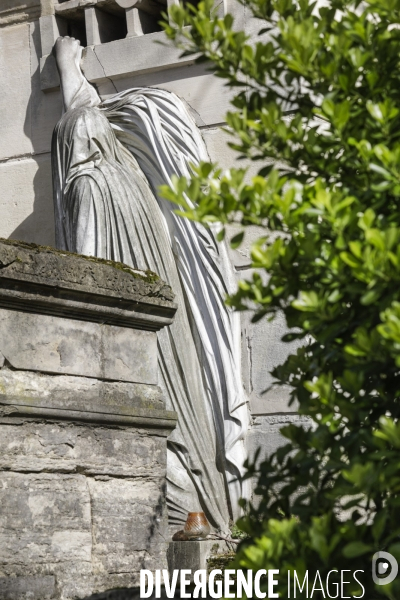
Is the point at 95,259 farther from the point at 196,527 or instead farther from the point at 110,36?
the point at 110,36

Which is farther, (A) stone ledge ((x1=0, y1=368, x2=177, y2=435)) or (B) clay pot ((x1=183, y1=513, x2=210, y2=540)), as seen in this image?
(B) clay pot ((x1=183, y1=513, x2=210, y2=540))

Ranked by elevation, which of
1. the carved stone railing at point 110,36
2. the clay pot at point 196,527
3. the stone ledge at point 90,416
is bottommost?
the clay pot at point 196,527

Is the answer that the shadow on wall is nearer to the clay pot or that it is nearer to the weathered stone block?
the clay pot

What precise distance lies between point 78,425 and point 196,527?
144cm

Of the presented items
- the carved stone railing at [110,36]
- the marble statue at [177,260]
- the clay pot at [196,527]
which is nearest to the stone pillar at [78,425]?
the clay pot at [196,527]

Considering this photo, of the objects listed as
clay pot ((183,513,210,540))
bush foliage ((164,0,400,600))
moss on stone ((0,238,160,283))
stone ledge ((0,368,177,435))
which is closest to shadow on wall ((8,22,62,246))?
clay pot ((183,513,210,540))

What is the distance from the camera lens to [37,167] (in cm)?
671

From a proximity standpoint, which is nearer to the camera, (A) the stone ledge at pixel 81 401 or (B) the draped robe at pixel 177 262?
(A) the stone ledge at pixel 81 401

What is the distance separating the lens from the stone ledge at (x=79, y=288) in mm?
3764

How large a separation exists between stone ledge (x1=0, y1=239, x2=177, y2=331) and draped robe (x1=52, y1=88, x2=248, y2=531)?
1565 mm

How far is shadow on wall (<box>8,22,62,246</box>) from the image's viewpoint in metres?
6.63

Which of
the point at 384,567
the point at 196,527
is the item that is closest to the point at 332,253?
the point at 384,567

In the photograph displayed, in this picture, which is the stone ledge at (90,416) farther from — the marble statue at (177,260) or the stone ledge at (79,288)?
the marble statue at (177,260)

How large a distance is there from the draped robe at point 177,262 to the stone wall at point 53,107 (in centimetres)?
10
